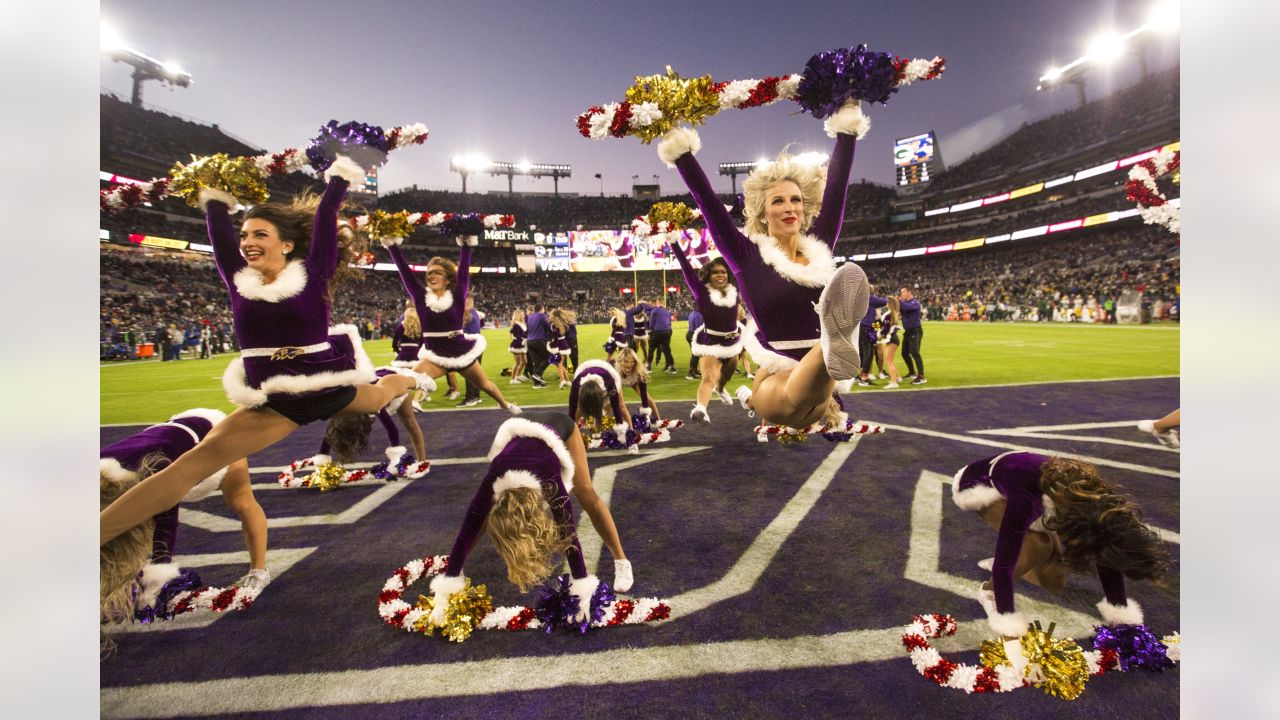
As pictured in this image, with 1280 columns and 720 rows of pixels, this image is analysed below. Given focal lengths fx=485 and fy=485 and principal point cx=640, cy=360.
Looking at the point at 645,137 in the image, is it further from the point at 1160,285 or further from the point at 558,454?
the point at 1160,285

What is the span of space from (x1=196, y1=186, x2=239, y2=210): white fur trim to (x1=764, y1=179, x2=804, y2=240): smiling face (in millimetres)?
3338

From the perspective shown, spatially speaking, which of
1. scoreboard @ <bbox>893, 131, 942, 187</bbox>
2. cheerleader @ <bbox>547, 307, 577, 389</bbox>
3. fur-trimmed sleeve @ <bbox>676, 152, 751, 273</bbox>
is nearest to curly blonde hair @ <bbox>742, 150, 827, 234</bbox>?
fur-trimmed sleeve @ <bbox>676, 152, 751, 273</bbox>

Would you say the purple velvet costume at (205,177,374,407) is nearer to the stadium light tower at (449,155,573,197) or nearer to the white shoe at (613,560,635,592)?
the white shoe at (613,560,635,592)

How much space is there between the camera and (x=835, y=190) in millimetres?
2844

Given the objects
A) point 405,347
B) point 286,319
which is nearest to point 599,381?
point 286,319

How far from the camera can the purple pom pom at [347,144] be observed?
290cm

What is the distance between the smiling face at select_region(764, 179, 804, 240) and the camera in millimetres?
2777

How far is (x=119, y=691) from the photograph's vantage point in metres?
2.24

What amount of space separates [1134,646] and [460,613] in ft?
10.6

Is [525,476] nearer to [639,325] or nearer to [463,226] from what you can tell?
[463,226]

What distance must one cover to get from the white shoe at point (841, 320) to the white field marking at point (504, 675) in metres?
1.37

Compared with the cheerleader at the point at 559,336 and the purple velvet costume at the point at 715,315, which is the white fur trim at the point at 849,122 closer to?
the purple velvet costume at the point at 715,315

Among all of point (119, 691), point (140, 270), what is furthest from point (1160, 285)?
point (140, 270)

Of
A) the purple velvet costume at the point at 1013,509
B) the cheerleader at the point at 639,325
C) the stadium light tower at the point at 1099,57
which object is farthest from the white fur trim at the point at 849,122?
the stadium light tower at the point at 1099,57
